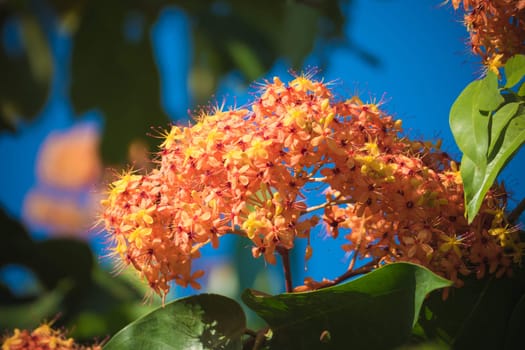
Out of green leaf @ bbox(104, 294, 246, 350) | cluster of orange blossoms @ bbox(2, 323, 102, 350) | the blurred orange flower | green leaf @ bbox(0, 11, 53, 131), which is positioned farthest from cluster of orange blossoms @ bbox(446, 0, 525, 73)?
the blurred orange flower

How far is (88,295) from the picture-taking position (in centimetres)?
164

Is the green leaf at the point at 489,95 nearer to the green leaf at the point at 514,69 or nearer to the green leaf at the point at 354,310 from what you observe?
the green leaf at the point at 514,69

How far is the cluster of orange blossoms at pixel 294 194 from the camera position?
670 millimetres

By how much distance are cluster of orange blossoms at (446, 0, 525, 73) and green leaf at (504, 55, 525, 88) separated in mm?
42

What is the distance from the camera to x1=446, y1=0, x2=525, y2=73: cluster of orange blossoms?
0.73 meters

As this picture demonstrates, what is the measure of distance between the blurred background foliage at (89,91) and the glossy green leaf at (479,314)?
82 centimetres

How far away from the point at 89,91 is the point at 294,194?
1.47 metres

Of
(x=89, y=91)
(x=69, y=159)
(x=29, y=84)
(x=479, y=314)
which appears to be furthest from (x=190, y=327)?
(x=69, y=159)

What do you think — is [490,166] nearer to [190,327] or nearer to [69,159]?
[190,327]

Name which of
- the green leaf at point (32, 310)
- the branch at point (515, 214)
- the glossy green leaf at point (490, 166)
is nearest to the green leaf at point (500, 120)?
the glossy green leaf at point (490, 166)

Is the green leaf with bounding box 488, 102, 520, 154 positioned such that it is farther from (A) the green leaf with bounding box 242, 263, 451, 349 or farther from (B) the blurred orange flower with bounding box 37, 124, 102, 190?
(B) the blurred orange flower with bounding box 37, 124, 102, 190

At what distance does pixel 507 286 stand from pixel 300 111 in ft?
0.98

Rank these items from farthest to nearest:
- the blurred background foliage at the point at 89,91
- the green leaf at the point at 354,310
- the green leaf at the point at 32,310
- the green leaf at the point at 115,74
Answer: the green leaf at the point at 115,74
the blurred background foliage at the point at 89,91
the green leaf at the point at 32,310
the green leaf at the point at 354,310

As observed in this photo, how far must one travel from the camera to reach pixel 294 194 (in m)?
0.67
